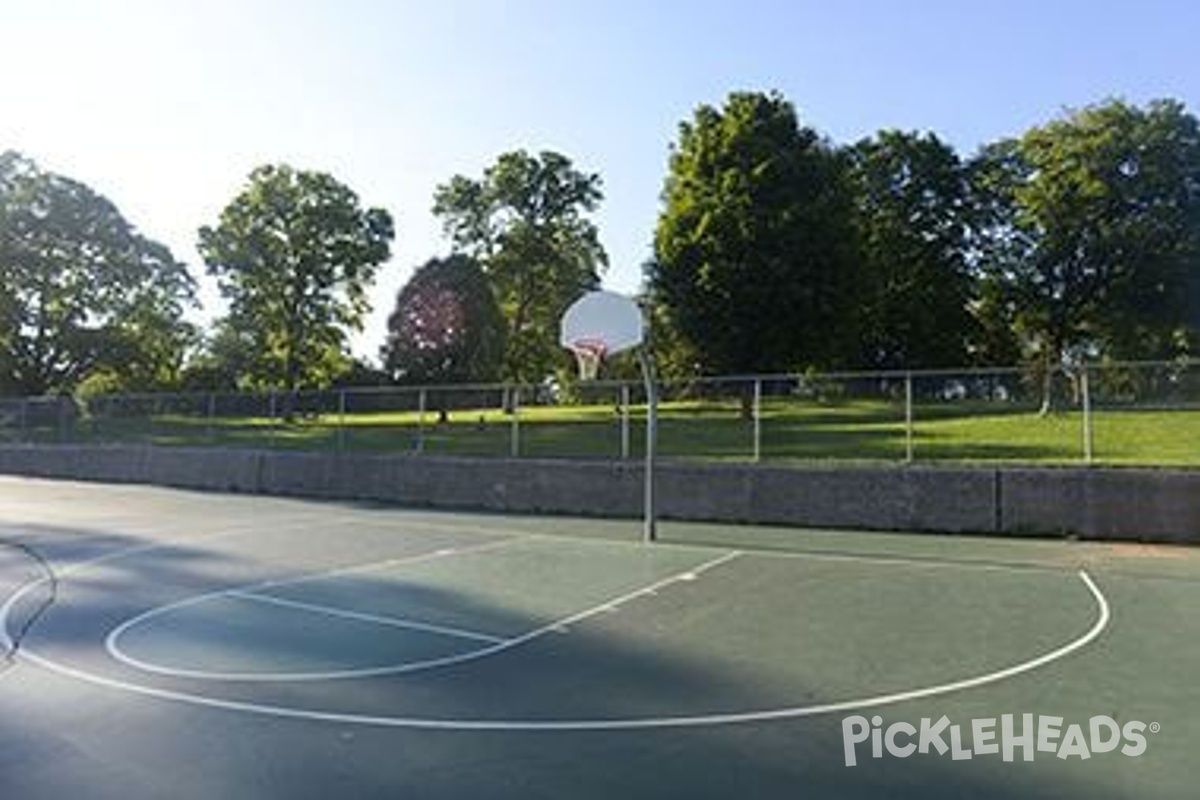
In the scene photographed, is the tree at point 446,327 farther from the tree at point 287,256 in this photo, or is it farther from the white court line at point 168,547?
the white court line at point 168,547

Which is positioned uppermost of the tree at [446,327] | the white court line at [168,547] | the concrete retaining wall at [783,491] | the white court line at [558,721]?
the tree at [446,327]

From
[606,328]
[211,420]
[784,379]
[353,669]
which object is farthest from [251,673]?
[211,420]

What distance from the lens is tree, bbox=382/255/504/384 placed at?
5016cm

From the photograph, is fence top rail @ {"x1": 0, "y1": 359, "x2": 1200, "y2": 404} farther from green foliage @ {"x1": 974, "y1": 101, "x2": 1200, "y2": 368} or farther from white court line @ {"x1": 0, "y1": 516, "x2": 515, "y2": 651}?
green foliage @ {"x1": 974, "y1": 101, "x2": 1200, "y2": 368}

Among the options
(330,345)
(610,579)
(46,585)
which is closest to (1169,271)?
(330,345)

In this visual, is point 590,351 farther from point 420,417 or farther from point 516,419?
point 420,417

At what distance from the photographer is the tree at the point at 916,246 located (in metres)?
51.8

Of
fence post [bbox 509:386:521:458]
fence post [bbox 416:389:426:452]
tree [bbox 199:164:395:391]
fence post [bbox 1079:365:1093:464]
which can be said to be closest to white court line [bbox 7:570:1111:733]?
fence post [bbox 1079:365:1093:464]

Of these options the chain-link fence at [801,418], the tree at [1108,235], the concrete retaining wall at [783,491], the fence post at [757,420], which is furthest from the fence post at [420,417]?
the tree at [1108,235]

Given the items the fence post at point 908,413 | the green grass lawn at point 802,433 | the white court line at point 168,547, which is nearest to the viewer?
the white court line at point 168,547

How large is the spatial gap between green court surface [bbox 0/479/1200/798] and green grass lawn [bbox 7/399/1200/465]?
2.68m

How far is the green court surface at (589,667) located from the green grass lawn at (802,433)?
268 cm

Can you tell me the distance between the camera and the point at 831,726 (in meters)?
7.77

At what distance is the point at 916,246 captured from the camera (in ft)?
177
